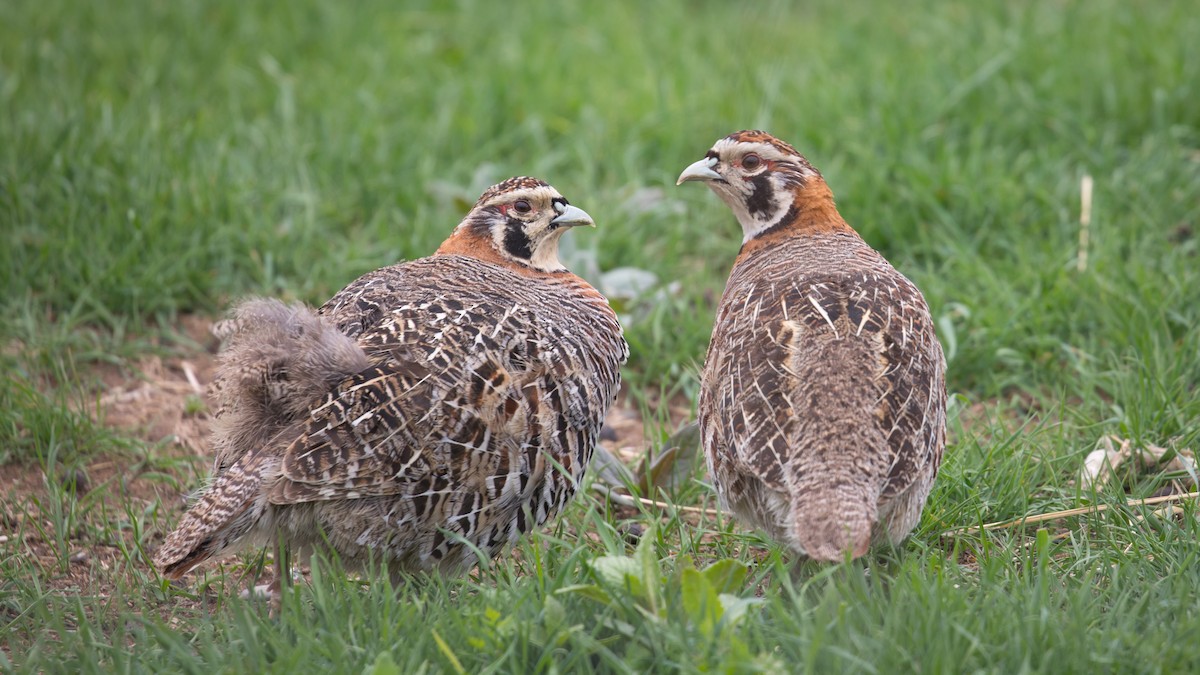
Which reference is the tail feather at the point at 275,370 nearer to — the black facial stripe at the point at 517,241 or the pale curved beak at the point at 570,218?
the black facial stripe at the point at 517,241

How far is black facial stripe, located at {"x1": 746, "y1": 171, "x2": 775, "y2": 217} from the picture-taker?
18.9ft

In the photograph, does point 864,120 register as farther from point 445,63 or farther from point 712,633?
point 712,633

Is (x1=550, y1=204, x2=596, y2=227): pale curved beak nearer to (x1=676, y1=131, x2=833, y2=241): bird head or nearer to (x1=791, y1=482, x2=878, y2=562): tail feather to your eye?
(x1=676, y1=131, x2=833, y2=241): bird head

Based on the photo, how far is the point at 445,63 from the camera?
985cm

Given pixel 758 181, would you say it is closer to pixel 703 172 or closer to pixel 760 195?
pixel 760 195

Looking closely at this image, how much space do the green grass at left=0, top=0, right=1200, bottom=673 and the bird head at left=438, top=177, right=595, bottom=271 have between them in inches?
36.8

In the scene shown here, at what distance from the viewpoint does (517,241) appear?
5672 millimetres

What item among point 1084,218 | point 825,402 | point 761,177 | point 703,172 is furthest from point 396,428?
point 1084,218

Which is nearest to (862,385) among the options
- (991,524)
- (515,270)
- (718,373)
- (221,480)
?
(718,373)

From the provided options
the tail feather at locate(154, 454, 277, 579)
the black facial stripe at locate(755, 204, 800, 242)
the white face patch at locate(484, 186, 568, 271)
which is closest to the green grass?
the tail feather at locate(154, 454, 277, 579)

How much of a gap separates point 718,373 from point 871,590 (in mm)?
1045

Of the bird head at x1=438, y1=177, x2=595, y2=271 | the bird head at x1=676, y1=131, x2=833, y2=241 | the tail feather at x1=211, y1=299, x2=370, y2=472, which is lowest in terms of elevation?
the tail feather at x1=211, y1=299, x2=370, y2=472

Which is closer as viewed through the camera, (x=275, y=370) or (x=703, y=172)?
(x=275, y=370)

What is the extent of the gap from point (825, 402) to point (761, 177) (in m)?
1.74
